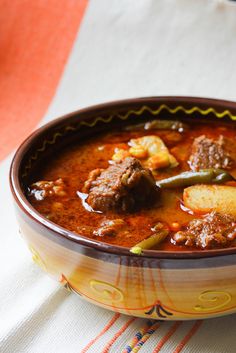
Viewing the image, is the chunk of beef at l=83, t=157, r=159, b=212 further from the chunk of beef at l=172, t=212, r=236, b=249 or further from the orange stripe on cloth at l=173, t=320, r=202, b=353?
the orange stripe on cloth at l=173, t=320, r=202, b=353

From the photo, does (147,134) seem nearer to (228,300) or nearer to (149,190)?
(149,190)

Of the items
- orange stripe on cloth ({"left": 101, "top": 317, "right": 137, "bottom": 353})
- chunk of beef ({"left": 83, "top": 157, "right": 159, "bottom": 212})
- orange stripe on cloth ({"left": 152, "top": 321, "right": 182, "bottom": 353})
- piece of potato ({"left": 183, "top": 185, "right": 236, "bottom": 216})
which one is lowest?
orange stripe on cloth ({"left": 152, "top": 321, "right": 182, "bottom": 353})

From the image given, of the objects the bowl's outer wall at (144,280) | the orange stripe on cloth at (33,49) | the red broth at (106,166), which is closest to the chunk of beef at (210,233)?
the red broth at (106,166)

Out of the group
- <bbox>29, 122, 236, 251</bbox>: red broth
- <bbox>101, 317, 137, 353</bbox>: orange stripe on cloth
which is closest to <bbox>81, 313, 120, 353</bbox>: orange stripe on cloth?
<bbox>101, 317, 137, 353</bbox>: orange stripe on cloth

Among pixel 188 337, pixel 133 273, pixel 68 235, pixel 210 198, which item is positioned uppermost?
pixel 68 235

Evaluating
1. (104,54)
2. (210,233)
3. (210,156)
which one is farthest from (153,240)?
(104,54)

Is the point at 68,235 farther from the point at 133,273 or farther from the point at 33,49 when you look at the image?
the point at 33,49
